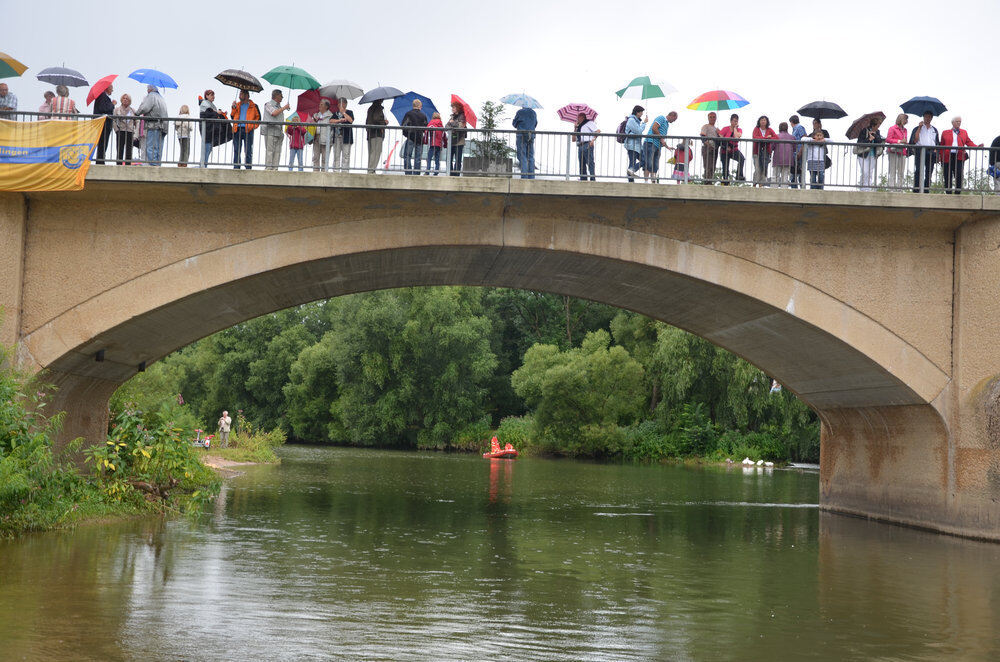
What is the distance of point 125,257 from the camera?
1469 centimetres

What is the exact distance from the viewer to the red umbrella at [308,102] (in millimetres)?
16484

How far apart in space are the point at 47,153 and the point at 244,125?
9.22 ft

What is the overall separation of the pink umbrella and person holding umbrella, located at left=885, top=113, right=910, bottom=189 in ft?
15.3

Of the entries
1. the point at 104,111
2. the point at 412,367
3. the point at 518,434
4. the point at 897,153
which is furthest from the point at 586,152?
the point at 412,367

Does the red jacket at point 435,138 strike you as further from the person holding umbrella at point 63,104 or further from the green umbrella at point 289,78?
the person holding umbrella at point 63,104

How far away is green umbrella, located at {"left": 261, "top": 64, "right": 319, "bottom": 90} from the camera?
623 inches

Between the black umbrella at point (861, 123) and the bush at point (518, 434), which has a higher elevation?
the black umbrella at point (861, 123)

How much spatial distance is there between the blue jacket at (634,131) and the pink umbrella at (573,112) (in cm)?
58

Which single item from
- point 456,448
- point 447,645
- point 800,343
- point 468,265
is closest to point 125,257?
point 468,265

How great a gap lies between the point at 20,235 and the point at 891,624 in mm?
12301

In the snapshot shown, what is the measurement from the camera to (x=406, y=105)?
16578 mm

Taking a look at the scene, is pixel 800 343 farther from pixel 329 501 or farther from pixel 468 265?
pixel 329 501

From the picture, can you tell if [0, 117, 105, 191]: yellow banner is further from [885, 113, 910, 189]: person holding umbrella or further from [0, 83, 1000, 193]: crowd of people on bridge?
[885, 113, 910, 189]: person holding umbrella

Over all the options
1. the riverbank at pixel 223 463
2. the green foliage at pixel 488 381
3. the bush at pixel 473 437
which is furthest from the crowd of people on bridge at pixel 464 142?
the bush at pixel 473 437
